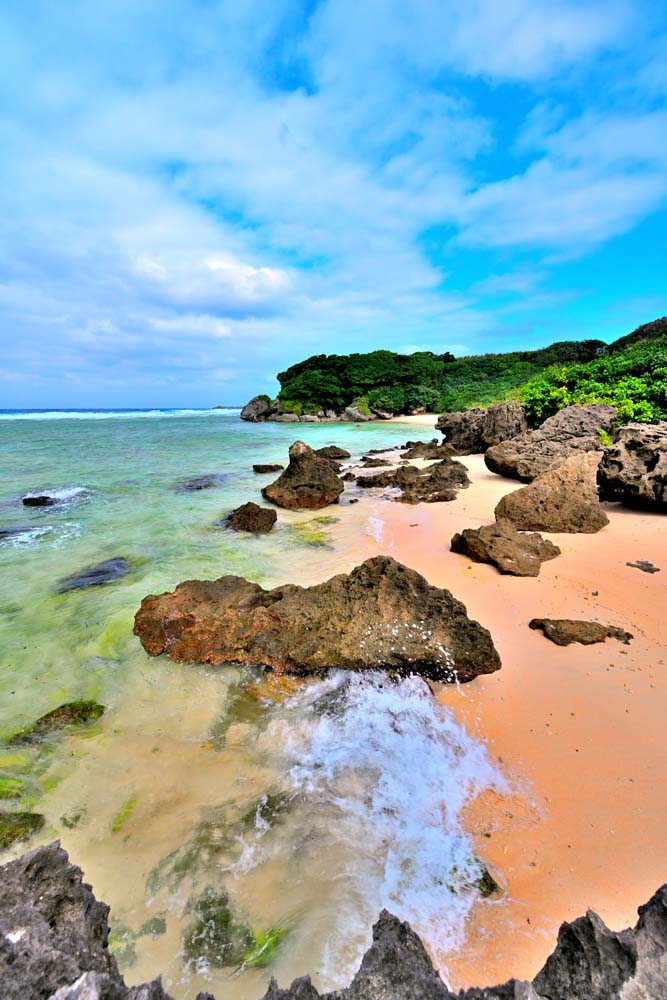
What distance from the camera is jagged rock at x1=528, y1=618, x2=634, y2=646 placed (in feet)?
12.4

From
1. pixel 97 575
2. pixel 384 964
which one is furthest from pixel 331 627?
pixel 97 575

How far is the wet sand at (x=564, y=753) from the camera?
1900mm

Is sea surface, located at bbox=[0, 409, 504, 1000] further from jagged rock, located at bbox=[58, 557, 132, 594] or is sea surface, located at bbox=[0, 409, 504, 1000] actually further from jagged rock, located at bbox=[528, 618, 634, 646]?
jagged rock, located at bbox=[528, 618, 634, 646]

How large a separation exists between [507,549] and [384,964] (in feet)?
15.8

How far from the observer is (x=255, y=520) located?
8.55 meters

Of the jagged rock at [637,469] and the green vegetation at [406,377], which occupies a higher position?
the green vegetation at [406,377]

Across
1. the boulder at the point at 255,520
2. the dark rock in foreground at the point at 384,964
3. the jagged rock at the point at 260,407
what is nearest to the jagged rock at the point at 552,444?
the boulder at the point at 255,520

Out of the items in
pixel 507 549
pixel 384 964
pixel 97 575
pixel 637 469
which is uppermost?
pixel 637 469

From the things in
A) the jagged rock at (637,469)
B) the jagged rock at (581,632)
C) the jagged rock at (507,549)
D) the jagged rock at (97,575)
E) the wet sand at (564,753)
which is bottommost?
the jagged rock at (97,575)

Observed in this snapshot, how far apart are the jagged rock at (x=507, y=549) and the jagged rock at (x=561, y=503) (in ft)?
3.01

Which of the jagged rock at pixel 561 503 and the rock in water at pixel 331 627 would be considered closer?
the rock in water at pixel 331 627

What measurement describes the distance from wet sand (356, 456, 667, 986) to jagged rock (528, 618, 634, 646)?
0.07 metres

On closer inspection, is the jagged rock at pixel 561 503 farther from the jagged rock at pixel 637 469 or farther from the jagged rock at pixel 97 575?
the jagged rock at pixel 97 575

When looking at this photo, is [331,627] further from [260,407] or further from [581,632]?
[260,407]
